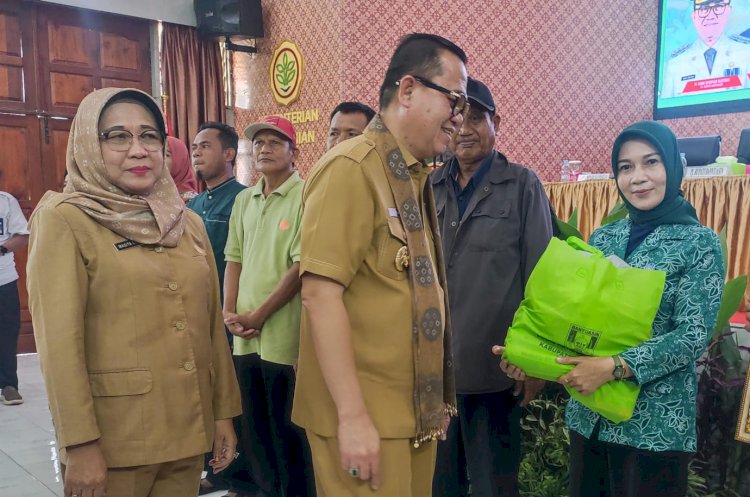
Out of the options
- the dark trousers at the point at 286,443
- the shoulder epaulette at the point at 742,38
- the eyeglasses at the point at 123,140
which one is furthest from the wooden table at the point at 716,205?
the eyeglasses at the point at 123,140

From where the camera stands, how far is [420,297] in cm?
121

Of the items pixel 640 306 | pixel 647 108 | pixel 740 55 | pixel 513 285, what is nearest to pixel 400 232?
pixel 640 306

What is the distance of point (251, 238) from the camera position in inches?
99.0

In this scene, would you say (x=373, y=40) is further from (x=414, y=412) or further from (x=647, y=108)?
(x=414, y=412)

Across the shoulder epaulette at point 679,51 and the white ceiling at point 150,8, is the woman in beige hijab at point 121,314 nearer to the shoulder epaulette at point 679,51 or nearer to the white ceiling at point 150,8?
the white ceiling at point 150,8

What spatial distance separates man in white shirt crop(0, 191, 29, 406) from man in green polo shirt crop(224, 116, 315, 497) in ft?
7.38

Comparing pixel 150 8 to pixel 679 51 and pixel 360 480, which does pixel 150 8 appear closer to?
pixel 679 51

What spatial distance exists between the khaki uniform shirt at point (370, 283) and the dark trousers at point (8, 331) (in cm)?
366

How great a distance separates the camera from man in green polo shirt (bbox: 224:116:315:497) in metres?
2.34

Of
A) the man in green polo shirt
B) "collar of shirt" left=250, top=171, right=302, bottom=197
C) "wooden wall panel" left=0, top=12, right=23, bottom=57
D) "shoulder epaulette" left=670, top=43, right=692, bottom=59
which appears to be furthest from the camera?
"shoulder epaulette" left=670, top=43, right=692, bottom=59

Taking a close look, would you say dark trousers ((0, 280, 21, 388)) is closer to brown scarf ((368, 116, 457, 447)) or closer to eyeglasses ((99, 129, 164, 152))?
eyeglasses ((99, 129, 164, 152))

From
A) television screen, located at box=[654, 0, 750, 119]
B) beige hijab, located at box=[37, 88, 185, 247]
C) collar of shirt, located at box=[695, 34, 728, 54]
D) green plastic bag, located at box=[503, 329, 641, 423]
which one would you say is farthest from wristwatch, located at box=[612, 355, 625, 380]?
collar of shirt, located at box=[695, 34, 728, 54]

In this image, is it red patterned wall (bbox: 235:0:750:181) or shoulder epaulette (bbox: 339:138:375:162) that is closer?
shoulder epaulette (bbox: 339:138:375:162)

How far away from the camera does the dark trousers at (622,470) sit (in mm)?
1453
